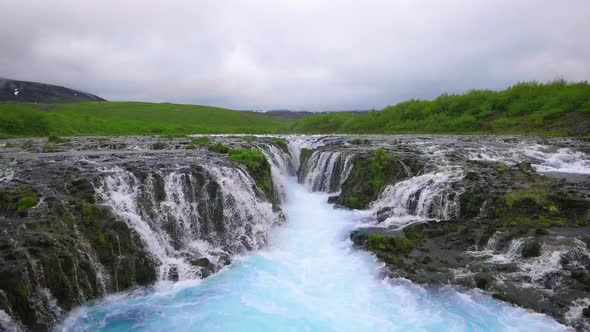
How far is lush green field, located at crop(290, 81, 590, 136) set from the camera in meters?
39.7

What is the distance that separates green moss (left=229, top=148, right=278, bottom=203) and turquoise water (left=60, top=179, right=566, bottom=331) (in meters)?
6.46

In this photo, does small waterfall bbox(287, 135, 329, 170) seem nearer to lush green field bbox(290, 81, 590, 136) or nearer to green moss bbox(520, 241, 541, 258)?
green moss bbox(520, 241, 541, 258)

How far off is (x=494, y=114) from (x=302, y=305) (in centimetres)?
4776

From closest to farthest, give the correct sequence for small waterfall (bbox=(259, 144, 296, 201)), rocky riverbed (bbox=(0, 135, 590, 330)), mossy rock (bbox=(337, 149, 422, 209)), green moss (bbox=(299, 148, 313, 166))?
rocky riverbed (bbox=(0, 135, 590, 330)) < mossy rock (bbox=(337, 149, 422, 209)) < small waterfall (bbox=(259, 144, 296, 201)) < green moss (bbox=(299, 148, 313, 166))

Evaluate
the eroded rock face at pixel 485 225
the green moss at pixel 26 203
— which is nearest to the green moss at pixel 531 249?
the eroded rock face at pixel 485 225

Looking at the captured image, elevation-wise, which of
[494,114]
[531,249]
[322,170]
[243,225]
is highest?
[494,114]

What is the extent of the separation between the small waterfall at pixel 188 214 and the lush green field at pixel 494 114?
34737 millimetres

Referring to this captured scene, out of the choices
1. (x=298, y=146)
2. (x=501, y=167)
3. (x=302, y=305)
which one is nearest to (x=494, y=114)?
(x=298, y=146)

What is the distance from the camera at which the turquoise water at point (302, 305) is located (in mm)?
9969

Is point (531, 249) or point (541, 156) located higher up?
point (541, 156)

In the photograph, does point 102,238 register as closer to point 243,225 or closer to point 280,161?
point 243,225

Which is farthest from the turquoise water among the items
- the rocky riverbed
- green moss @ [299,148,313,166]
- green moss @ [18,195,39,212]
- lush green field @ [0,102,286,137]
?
lush green field @ [0,102,286,137]

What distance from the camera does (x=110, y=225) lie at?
12375 millimetres

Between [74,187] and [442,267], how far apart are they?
43.4ft
